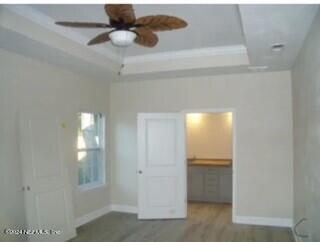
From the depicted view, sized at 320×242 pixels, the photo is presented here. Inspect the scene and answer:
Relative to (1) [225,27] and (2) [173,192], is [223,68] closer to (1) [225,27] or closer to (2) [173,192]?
(1) [225,27]

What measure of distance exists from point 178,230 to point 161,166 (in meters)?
1.25

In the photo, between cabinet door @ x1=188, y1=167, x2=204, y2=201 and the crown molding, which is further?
cabinet door @ x1=188, y1=167, x2=204, y2=201

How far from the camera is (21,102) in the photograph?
426cm

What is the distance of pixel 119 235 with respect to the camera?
4824 millimetres

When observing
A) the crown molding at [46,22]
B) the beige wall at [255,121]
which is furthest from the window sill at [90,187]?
the crown molding at [46,22]

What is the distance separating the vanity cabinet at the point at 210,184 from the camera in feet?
22.3

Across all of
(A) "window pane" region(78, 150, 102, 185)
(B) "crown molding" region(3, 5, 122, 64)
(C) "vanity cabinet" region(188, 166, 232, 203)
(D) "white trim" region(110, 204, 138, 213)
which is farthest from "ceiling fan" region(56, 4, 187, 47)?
(C) "vanity cabinet" region(188, 166, 232, 203)

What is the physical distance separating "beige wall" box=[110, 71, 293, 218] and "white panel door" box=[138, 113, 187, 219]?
0.42m

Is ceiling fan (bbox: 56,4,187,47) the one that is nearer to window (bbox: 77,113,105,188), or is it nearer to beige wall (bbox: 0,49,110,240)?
beige wall (bbox: 0,49,110,240)

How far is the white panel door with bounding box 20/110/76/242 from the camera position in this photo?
4176 millimetres

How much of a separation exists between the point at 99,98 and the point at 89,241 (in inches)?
107

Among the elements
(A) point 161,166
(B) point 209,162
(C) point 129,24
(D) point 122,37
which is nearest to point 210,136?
(B) point 209,162

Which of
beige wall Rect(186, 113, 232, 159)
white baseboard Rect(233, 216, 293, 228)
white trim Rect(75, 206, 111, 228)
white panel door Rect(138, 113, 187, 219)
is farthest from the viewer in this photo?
beige wall Rect(186, 113, 232, 159)

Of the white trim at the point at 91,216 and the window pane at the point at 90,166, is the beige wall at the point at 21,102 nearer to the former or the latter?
the white trim at the point at 91,216
